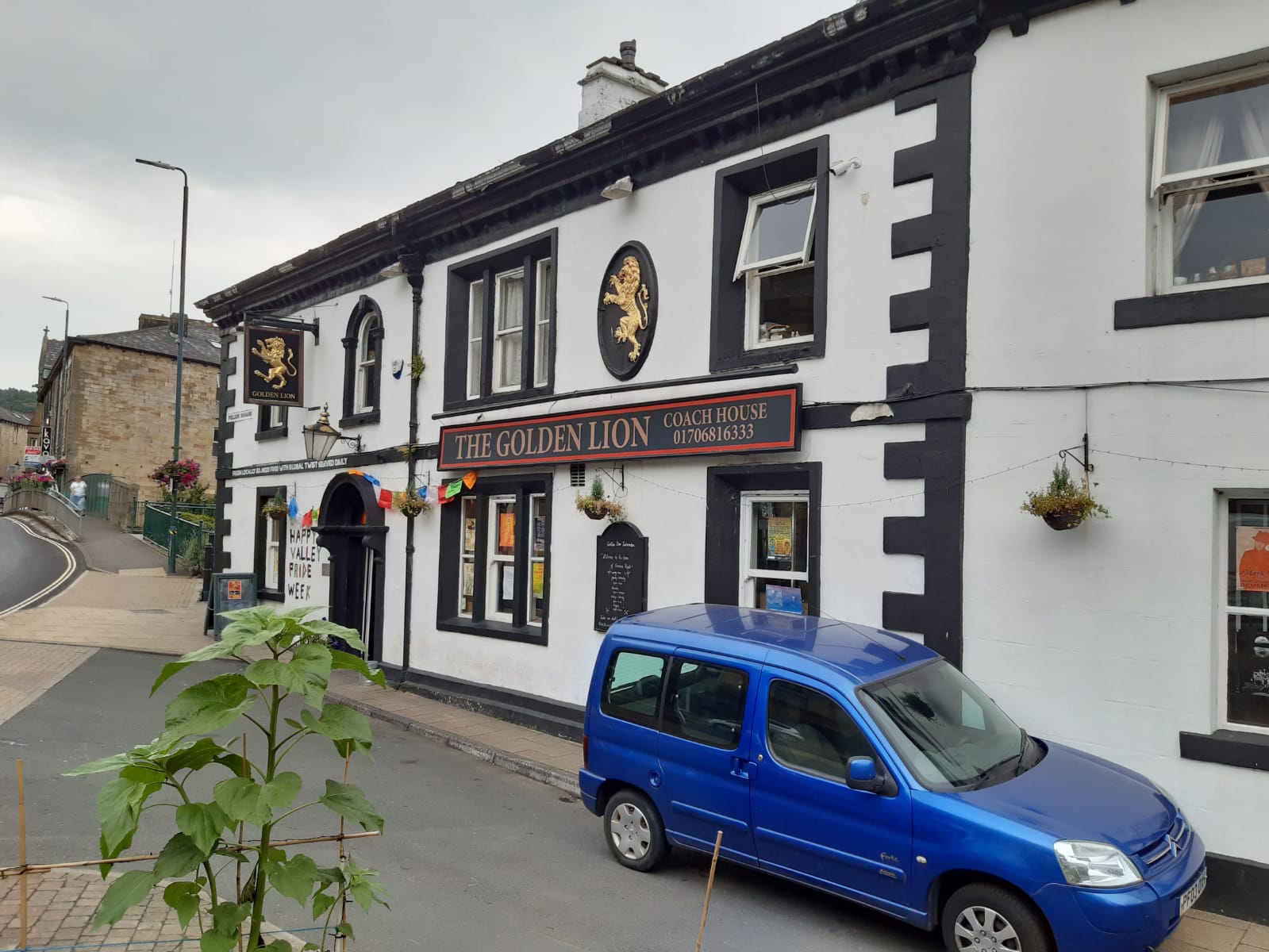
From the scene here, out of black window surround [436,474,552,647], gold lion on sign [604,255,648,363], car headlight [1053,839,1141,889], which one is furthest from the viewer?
black window surround [436,474,552,647]

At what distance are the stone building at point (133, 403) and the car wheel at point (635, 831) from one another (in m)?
45.4

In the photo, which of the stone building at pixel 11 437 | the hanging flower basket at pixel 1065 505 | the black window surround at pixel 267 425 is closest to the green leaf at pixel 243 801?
the hanging flower basket at pixel 1065 505

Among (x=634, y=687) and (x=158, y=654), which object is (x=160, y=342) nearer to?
(x=158, y=654)

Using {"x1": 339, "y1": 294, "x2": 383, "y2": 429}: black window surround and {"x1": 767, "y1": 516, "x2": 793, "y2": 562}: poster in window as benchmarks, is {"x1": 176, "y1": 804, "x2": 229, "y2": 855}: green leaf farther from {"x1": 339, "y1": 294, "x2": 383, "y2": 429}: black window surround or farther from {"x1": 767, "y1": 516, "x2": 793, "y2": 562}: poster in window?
{"x1": 339, "y1": 294, "x2": 383, "y2": 429}: black window surround

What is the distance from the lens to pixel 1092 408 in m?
6.29

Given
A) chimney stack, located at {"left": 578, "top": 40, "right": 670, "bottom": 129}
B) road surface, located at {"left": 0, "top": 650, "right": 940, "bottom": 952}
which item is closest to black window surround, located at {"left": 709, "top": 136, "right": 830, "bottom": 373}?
chimney stack, located at {"left": 578, "top": 40, "right": 670, "bottom": 129}

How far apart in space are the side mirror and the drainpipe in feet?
28.6

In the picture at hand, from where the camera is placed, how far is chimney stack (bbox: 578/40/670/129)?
11539 millimetres

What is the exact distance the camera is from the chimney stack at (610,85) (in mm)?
11539

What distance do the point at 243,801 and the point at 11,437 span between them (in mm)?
99496

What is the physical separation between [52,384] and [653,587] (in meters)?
62.7

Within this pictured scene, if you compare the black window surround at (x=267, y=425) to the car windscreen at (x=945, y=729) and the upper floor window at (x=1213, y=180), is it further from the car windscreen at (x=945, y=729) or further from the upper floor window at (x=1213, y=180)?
the upper floor window at (x=1213, y=180)

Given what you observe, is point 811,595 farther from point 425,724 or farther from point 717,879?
point 425,724

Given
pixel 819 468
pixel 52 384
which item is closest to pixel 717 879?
pixel 819 468
